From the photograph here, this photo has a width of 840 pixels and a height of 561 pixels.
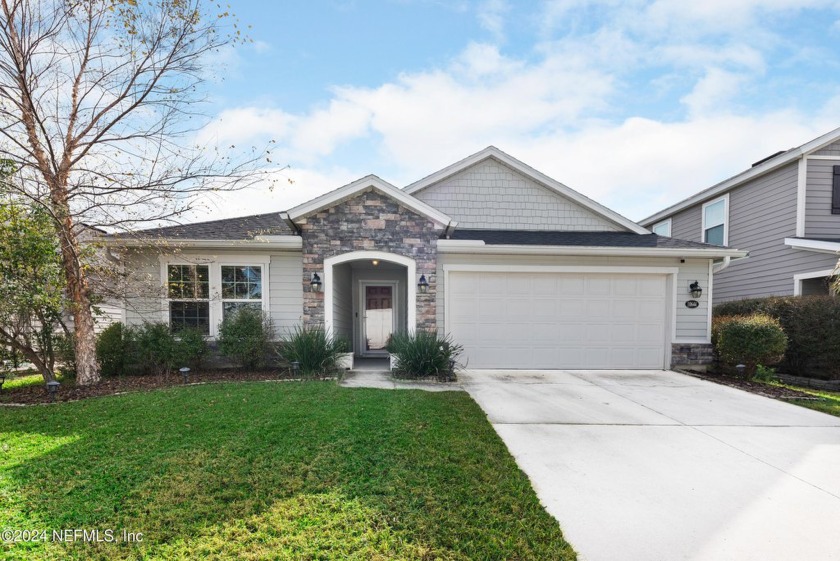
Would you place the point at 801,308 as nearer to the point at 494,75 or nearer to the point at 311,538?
the point at 494,75

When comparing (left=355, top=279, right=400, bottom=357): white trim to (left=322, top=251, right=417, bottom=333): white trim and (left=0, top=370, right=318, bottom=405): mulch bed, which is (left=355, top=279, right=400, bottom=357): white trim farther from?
(left=0, top=370, right=318, bottom=405): mulch bed

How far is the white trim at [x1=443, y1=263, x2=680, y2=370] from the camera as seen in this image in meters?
8.36

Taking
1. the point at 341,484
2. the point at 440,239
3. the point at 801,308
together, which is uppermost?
the point at 440,239

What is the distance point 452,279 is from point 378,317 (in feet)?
10.4

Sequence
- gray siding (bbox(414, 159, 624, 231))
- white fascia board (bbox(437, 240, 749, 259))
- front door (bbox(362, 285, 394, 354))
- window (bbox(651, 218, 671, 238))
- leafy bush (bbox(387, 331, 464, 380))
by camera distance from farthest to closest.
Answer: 1. window (bbox(651, 218, 671, 238))
2. front door (bbox(362, 285, 394, 354))
3. gray siding (bbox(414, 159, 624, 231))
4. white fascia board (bbox(437, 240, 749, 259))
5. leafy bush (bbox(387, 331, 464, 380))

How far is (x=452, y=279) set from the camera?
8.43 m

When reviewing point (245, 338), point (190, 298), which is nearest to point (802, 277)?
point (245, 338)

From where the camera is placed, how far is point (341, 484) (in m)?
3.04

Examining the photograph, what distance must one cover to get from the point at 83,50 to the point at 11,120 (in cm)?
165

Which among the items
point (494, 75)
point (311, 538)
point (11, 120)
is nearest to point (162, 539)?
point (311, 538)

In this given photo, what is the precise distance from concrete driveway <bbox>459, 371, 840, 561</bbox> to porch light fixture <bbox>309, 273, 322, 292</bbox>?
3594 millimetres

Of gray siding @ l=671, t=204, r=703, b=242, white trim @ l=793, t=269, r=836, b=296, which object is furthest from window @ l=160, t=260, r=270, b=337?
gray siding @ l=671, t=204, r=703, b=242

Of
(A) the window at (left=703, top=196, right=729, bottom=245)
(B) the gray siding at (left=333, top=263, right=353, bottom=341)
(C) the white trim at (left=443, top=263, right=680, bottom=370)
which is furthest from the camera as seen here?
(A) the window at (left=703, top=196, right=729, bottom=245)

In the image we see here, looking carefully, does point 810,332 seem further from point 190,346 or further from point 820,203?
point 190,346
